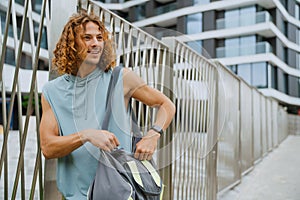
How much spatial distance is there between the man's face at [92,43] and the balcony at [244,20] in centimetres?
1364

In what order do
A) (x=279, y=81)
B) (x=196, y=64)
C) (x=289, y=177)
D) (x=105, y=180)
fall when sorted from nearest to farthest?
1. (x=105, y=180)
2. (x=196, y=64)
3. (x=289, y=177)
4. (x=279, y=81)

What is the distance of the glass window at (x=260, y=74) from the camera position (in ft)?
45.3

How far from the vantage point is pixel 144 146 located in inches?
33.5

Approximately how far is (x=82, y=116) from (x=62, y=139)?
8cm

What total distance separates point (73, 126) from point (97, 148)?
103 millimetres

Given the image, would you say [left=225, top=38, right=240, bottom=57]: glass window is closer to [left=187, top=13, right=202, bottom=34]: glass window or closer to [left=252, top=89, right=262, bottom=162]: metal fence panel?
[left=187, top=13, right=202, bottom=34]: glass window

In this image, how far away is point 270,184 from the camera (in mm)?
3260

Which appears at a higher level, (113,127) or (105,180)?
(113,127)

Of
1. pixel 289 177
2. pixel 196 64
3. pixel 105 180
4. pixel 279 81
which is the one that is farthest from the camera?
pixel 279 81

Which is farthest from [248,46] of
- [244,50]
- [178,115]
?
[178,115]

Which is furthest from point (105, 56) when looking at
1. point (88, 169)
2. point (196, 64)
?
point (196, 64)

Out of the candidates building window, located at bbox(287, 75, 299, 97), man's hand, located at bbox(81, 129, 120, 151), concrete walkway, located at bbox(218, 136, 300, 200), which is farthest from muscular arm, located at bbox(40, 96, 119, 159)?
building window, located at bbox(287, 75, 299, 97)

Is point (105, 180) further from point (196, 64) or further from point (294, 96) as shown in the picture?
point (294, 96)

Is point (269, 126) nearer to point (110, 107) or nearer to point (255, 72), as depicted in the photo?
point (110, 107)
